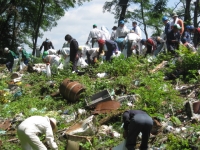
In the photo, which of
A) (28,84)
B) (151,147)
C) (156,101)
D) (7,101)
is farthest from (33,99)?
(151,147)

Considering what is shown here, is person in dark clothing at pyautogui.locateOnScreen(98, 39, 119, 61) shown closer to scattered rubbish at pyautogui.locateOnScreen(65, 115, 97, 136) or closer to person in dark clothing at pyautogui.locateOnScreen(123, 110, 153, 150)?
scattered rubbish at pyautogui.locateOnScreen(65, 115, 97, 136)

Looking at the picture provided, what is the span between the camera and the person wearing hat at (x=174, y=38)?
12.8m

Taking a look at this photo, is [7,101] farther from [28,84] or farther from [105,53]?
[105,53]

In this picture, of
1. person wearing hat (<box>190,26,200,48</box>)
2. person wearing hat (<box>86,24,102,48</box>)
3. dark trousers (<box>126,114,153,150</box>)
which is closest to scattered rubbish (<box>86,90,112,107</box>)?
dark trousers (<box>126,114,153,150</box>)

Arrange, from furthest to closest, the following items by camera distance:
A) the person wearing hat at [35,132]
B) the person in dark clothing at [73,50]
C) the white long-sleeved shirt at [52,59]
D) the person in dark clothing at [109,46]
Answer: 1. the white long-sleeved shirt at [52,59]
2. the person in dark clothing at [109,46]
3. the person in dark clothing at [73,50]
4. the person wearing hat at [35,132]

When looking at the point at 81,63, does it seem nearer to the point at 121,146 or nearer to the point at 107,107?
the point at 107,107

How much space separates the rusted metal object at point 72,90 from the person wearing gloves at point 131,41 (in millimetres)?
3890

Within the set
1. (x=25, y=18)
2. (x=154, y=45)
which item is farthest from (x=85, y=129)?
(x=25, y=18)

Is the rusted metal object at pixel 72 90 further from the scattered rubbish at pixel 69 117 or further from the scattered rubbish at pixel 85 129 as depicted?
the scattered rubbish at pixel 85 129

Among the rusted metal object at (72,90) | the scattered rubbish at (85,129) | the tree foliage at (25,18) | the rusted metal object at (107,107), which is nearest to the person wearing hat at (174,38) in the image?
the rusted metal object at (72,90)

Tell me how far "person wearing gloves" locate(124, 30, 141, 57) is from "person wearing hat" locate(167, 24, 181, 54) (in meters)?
1.61

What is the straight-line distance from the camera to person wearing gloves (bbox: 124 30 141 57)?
1443cm

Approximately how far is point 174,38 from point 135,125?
6.73 meters

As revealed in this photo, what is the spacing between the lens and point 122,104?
999cm
